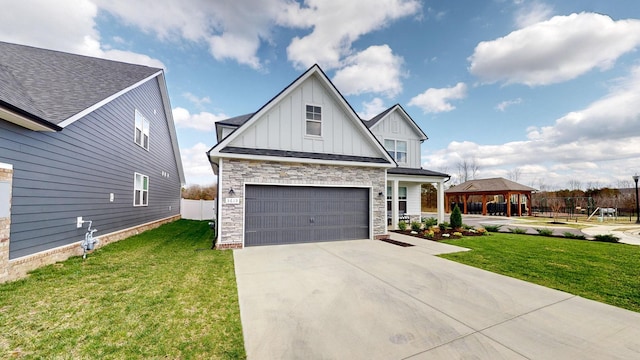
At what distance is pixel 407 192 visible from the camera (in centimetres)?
1559

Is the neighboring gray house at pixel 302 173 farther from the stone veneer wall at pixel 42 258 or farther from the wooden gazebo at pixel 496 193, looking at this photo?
the wooden gazebo at pixel 496 193

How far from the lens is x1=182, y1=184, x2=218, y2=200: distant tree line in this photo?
2997 cm

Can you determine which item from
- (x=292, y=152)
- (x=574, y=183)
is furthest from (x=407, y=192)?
(x=574, y=183)

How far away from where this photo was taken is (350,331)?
3.18 m

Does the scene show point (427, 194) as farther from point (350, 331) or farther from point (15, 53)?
point (15, 53)

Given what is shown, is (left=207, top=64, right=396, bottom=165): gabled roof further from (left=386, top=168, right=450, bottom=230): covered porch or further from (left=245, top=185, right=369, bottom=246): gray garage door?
(left=386, top=168, right=450, bottom=230): covered porch

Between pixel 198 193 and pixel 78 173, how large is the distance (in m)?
26.5

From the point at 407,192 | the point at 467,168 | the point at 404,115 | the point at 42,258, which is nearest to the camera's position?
the point at 42,258

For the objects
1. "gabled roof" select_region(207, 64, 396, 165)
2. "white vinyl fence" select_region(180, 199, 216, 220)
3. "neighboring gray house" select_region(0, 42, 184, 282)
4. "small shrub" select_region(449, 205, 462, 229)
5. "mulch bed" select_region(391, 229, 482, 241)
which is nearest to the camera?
"neighboring gray house" select_region(0, 42, 184, 282)

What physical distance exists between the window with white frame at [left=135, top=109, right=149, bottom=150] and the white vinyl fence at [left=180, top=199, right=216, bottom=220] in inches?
388

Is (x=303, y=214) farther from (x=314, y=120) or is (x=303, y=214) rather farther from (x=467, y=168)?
(x=467, y=168)

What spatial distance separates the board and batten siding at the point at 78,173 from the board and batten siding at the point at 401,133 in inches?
471

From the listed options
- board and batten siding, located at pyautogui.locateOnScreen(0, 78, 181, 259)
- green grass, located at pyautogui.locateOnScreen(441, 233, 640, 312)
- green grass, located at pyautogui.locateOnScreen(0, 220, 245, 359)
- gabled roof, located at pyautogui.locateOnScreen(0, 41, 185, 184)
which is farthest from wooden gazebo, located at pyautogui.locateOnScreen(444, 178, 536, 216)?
gabled roof, located at pyautogui.locateOnScreen(0, 41, 185, 184)

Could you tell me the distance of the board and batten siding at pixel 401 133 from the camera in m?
14.8
